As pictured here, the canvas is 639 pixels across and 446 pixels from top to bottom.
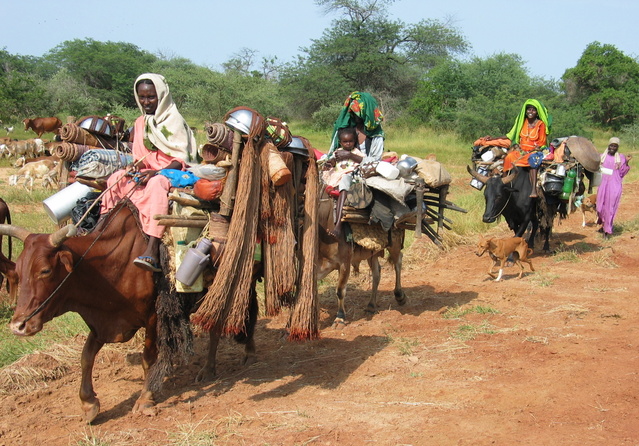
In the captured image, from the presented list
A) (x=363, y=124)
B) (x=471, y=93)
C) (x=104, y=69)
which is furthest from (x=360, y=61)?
(x=363, y=124)

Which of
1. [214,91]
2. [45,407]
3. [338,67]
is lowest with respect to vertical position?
[45,407]

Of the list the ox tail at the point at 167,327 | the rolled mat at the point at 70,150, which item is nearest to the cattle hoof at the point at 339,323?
the ox tail at the point at 167,327

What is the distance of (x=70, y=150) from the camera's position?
6.32m

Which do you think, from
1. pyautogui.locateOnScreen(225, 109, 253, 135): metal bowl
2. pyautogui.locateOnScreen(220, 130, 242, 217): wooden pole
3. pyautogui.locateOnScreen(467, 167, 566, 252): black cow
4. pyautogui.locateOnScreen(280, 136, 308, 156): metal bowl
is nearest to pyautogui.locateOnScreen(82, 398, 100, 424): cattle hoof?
pyautogui.locateOnScreen(220, 130, 242, 217): wooden pole

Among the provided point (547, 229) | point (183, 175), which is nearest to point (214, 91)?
point (547, 229)

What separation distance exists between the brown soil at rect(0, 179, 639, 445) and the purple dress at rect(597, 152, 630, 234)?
4968 mm

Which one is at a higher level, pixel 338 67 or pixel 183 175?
pixel 338 67

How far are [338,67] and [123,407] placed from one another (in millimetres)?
31744

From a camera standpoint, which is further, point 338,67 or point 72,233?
point 338,67

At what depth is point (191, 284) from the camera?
499cm

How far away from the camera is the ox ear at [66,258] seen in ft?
14.6

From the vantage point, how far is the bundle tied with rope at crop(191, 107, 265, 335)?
16.3 ft

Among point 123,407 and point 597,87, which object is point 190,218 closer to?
point 123,407

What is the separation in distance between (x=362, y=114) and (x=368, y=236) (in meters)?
1.64
